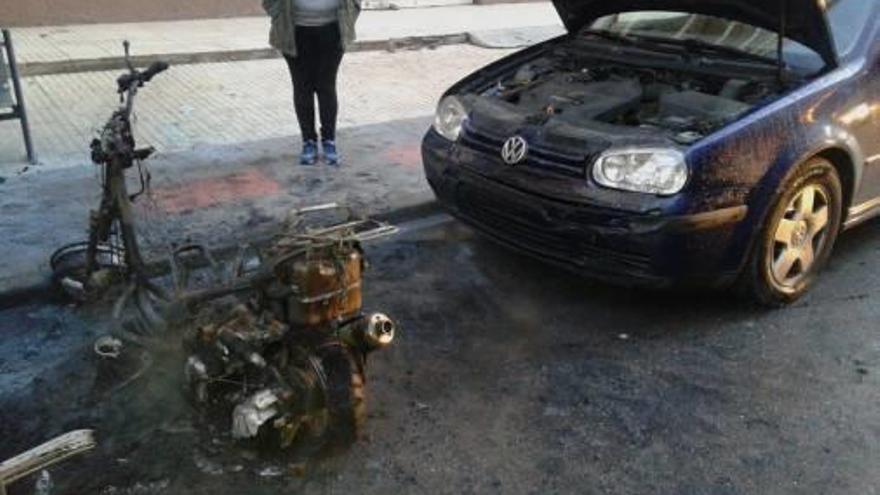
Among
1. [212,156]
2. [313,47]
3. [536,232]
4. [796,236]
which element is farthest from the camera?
[212,156]

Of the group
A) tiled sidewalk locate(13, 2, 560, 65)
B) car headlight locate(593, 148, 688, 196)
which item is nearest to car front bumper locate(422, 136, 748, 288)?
car headlight locate(593, 148, 688, 196)

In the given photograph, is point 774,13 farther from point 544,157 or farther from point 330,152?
point 330,152

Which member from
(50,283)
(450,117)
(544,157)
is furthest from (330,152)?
(544,157)

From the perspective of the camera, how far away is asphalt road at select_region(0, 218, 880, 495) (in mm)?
3086

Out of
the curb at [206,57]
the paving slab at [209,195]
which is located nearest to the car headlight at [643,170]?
the paving slab at [209,195]

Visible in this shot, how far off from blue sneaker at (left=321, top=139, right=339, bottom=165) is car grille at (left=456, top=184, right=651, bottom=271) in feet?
6.80

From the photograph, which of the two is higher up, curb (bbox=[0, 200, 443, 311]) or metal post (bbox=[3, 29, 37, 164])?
metal post (bbox=[3, 29, 37, 164])

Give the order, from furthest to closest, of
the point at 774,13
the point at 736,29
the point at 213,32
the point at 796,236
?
the point at 213,32
the point at 736,29
the point at 774,13
the point at 796,236

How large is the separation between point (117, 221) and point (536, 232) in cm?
193

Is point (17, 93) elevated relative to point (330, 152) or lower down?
elevated

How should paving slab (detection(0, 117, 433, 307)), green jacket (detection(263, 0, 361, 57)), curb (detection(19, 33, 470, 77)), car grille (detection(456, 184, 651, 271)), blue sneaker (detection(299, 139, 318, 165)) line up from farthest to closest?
curb (detection(19, 33, 470, 77)) < blue sneaker (detection(299, 139, 318, 165)) < green jacket (detection(263, 0, 361, 57)) < paving slab (detection(0, 117, 433, 307)) < car grille (detection(456, 184, 651, 271))

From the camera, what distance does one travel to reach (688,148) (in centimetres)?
383

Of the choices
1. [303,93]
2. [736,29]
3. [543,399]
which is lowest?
[543,399]

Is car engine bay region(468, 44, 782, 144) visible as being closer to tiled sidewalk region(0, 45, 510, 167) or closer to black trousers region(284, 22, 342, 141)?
black trousers region(284, 22, 342, 141)
